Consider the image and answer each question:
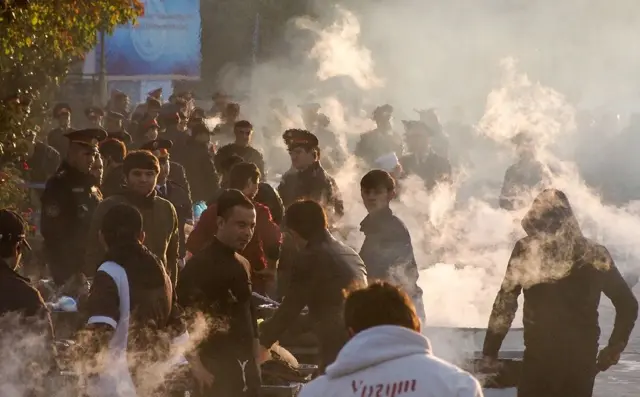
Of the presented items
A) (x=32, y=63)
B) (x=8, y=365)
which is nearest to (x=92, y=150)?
(x=8, y=365)

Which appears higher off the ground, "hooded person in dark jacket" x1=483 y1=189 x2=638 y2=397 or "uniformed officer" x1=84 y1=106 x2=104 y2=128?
"uniformed officer" x1=84 y1=106 x2=104 y2=128

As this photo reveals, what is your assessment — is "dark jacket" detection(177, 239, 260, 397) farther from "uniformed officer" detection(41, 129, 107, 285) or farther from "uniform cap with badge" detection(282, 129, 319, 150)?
"uniform cap with badge" detection(282, 129, 319, 150)

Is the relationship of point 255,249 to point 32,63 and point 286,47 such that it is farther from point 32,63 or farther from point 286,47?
point 286,47

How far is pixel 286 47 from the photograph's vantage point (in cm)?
4244

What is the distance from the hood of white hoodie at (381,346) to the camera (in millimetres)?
4566

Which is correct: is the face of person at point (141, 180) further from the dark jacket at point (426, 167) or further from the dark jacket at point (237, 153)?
the dark jacket at point (426, 167)

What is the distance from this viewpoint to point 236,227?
7.68m

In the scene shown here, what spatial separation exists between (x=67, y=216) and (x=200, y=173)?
402 cm

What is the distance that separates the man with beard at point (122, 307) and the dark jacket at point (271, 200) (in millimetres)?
4407

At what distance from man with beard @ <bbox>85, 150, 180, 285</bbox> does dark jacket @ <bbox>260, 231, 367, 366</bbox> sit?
5.65 feet

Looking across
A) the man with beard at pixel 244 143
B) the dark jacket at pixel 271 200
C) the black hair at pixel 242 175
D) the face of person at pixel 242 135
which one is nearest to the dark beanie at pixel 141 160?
the black hair at pixel 242 175

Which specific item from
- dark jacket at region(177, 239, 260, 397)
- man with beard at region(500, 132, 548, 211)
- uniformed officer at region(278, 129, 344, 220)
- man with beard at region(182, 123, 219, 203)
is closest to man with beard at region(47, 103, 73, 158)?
man with beard at region(182, 123, 219, 203)

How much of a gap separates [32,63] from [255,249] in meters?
7.65

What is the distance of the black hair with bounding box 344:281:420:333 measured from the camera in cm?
463
